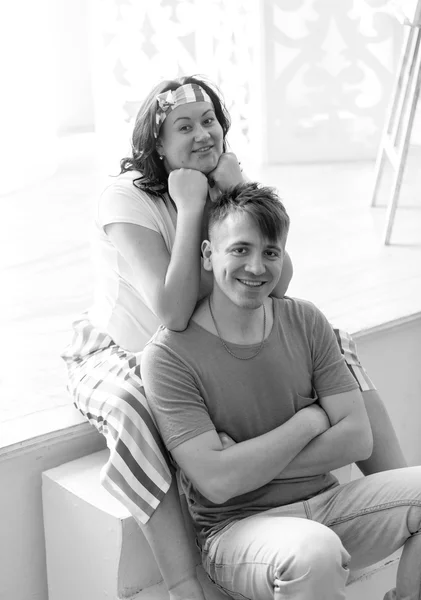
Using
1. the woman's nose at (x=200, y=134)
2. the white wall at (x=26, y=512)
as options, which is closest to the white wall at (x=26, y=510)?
the white wall at (x=26, y=512)

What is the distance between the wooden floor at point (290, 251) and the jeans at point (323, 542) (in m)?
0.59

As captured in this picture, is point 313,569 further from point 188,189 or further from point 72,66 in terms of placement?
point 72,66

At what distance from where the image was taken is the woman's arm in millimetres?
1571

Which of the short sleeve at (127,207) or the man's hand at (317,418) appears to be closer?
the man's hand at (317,418)

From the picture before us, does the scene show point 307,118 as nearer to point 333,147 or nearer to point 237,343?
point 333,147

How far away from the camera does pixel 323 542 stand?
4.54ft

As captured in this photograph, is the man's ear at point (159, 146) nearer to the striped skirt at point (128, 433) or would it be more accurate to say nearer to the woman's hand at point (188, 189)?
the woman's hand at point (188, 189)

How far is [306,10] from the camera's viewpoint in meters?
4.20

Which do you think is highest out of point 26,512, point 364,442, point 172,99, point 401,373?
point 172,99

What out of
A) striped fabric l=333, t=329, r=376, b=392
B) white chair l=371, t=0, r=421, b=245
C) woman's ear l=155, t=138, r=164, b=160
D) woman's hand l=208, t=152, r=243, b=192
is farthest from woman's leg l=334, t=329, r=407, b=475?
white chair l=371, t=0, r=421, b=245

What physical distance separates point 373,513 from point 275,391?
0.24 m

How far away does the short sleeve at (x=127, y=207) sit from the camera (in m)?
1.69

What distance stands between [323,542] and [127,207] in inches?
25.9

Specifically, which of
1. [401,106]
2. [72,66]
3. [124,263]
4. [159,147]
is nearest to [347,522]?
[124,263]
